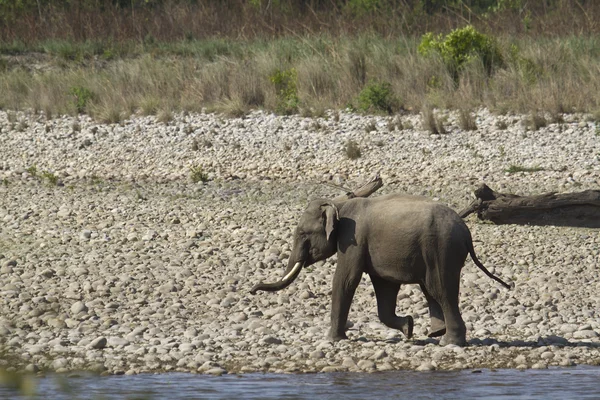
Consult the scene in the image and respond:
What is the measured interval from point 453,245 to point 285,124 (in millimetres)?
11005

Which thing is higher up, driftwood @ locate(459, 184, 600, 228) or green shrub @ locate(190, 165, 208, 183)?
green shrub @ locate(190, 165, 208, 183)

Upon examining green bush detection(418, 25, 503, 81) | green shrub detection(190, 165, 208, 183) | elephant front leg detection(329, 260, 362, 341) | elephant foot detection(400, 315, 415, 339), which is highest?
green bush detection(418, 25, 503, 81)

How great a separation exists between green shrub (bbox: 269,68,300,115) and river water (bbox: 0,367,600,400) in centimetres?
1215

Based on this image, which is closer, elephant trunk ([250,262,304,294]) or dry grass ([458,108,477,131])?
elephant trunk ([250,262,304,294])

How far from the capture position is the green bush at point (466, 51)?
19922mm

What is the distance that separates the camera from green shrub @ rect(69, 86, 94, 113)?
68.4 feet

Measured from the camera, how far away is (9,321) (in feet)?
29.2

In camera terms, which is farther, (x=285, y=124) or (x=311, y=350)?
(x=285, y=124)

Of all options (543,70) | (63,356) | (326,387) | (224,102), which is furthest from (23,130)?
(326,387)

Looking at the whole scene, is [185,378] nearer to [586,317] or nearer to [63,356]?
[63,356]

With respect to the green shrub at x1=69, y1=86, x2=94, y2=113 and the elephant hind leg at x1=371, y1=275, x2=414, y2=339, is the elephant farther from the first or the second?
the green shrub at x1=69, y1=86, x2=94, y2=113

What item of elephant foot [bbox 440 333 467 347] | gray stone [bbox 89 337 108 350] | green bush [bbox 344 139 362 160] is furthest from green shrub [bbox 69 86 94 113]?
elephant foot [bbox 440 333 467 347]

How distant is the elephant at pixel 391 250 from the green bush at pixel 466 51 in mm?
12181

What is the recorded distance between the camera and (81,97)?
20.9 m
